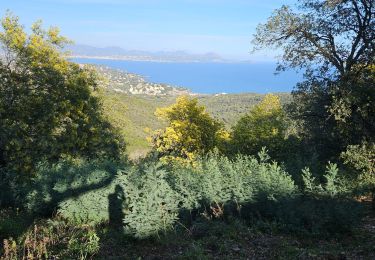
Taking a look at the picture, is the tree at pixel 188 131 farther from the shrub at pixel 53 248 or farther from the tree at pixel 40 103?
the shrub at pixel 53 248

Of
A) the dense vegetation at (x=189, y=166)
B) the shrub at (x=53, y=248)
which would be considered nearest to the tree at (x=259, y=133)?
the dense vegetation at (x=189, y=166)

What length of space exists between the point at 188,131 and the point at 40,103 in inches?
427

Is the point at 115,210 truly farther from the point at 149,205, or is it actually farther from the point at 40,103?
the point at 40,103

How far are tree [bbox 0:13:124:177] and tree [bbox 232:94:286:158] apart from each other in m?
10.1

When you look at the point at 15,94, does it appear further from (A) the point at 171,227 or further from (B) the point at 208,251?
(B) the point at 208,251

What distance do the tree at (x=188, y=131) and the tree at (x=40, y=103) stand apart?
6.14 meters

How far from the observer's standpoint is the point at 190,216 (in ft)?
29.8

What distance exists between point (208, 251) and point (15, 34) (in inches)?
785

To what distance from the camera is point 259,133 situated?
27.0 metres

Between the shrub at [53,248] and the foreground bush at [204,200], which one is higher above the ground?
the foreground bush at [204,200]

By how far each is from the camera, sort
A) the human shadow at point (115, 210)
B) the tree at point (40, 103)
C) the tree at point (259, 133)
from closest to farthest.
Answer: the human shadow at point (115, 210), the tree at point (40, 103), the tree at point (259, 133)

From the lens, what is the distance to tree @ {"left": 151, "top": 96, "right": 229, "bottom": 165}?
2793cm

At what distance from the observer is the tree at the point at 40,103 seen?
68.5 ft

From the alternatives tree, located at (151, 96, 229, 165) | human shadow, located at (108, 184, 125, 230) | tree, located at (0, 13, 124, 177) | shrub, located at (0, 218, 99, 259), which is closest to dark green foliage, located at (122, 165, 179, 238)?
shrub, located at (0, 218, 99, 259)
